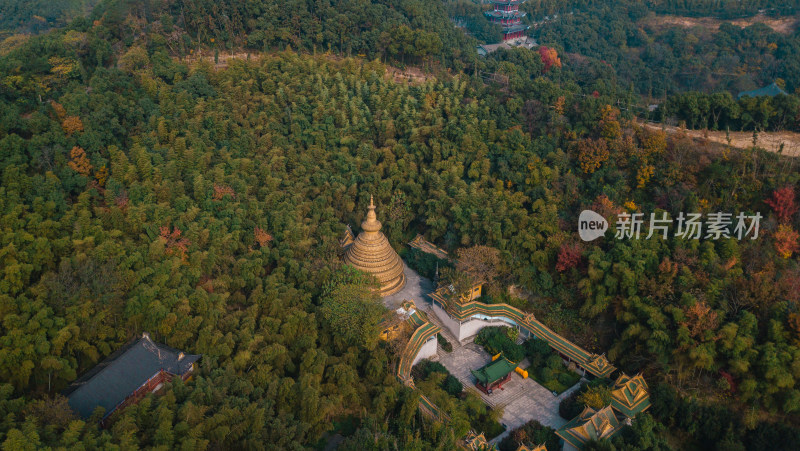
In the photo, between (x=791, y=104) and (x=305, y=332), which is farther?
(x=791, y=104)

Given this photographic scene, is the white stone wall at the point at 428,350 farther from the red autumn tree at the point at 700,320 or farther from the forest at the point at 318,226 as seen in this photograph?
the red autumn tree at the point at 700,320

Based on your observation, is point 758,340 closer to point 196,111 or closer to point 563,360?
point 563,360

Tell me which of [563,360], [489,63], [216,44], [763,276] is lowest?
[563,360]

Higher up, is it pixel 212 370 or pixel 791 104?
pixel 791 104

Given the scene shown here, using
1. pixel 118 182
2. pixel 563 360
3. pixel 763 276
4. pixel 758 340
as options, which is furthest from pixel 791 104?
pixel 118 182

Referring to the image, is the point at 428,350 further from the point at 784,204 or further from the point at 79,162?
the point at 79,162

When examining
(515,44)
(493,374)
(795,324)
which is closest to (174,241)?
(493,374)

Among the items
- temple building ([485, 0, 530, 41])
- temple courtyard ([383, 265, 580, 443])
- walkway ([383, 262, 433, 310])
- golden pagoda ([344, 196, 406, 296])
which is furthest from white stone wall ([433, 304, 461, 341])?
temple building ([485, 0, 530, 41])
